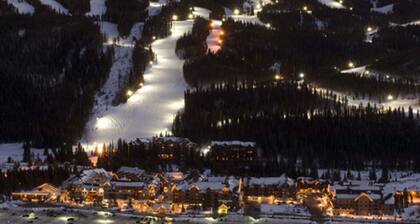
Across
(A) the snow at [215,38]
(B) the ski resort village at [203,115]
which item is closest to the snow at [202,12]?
(B) the ski resort village at [203,115]

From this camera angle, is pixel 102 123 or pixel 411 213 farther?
pixel 102 123

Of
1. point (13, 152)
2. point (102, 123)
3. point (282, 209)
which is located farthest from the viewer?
point (102, 123)

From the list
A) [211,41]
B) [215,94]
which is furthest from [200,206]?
[211,41]

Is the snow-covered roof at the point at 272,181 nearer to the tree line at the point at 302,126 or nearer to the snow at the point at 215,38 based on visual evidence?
the tree line at the point at 302,126

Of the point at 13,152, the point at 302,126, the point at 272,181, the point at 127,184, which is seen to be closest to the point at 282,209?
the point at 272,181

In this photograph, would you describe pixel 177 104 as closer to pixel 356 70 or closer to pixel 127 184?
pixel 356 70

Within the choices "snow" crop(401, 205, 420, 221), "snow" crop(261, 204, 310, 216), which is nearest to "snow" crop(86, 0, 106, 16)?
"snow" crop(261, 204, 310, 216)

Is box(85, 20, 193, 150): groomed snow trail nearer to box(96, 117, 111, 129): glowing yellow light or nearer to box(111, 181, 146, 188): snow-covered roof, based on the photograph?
box(96, 117, 111, 129): glowing yellow light
